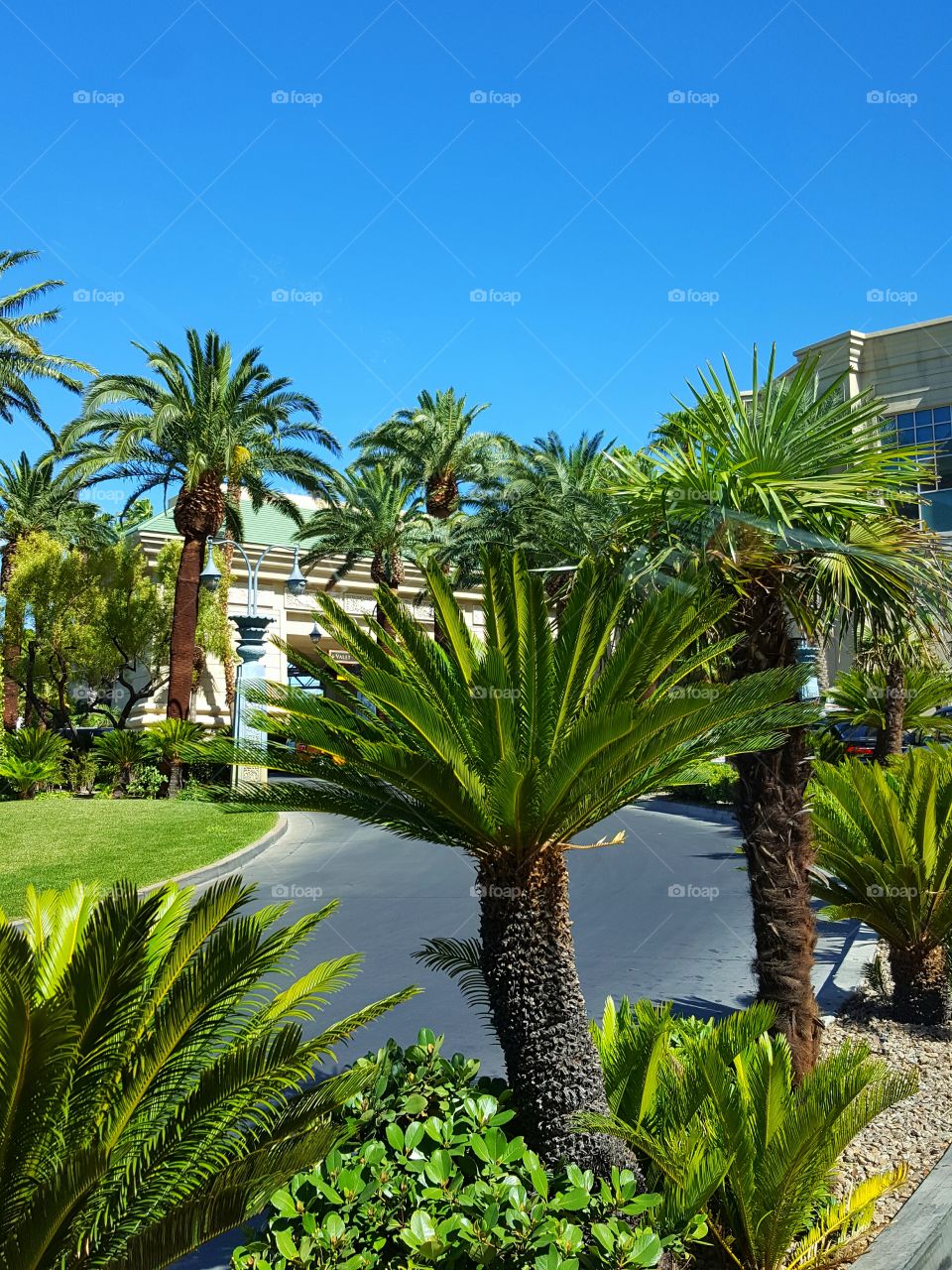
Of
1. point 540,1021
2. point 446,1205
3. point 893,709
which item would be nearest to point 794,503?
point 540,1021

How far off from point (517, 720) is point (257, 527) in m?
43.7

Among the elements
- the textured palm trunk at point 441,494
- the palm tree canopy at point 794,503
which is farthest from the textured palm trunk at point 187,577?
the palm tree canopy at point 794,503

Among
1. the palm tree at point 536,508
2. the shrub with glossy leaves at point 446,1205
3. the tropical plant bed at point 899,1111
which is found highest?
the palm tree at point 536,508

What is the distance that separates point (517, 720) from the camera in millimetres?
4648

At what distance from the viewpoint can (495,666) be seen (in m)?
4.54

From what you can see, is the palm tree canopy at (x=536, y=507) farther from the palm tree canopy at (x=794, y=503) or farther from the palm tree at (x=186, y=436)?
the palm tree canopy at (x=794, y=503)

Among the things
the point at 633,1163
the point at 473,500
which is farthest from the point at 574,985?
the point at 473,500

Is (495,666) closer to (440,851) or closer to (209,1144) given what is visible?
(209,1144)

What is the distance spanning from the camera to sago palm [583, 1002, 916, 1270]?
13.5 ft

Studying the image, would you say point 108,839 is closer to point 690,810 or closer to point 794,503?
point 690,810

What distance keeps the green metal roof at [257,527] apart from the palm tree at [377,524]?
17.4ft

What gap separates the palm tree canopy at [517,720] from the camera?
4.28 m

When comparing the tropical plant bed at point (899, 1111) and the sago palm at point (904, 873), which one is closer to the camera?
the tropical plant bed at point (899, 1111)

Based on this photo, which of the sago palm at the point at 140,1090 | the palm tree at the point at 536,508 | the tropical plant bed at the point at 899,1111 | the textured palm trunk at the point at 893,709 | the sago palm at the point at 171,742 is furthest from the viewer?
the palm tree at the point at 536,508
